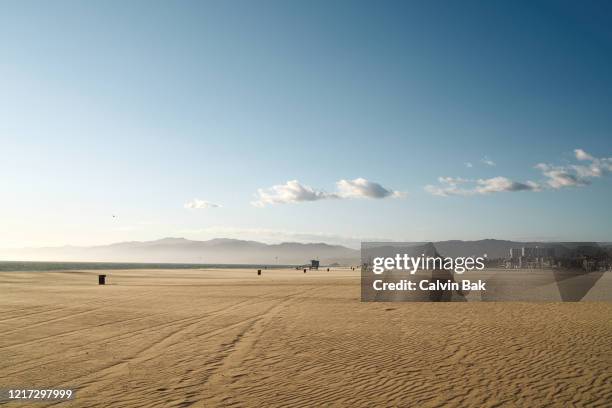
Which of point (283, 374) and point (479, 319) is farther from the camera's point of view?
point (479, 319)

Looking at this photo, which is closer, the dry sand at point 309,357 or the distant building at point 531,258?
the dry sand at point 309,357

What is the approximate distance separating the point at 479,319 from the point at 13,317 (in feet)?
64.2

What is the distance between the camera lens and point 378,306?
70.1ft

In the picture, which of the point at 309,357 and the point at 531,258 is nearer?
the point at 309,357

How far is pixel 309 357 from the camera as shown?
10.5m

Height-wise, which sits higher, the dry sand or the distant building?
the dry sand

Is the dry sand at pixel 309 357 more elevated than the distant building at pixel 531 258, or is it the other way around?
the dry sand at pixel 309 357

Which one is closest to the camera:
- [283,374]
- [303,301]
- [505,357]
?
[283,374]

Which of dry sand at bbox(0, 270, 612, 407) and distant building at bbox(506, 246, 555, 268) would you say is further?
distant building at bbox(506, 246, 555, 268)

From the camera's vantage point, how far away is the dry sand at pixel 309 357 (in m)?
7.69

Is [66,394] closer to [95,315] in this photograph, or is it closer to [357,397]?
[357,397]

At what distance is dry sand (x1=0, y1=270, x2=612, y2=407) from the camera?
303 inches

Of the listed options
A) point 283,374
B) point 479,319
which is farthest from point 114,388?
point 479,319

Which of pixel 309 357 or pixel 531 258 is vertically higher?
pixel 309 357
